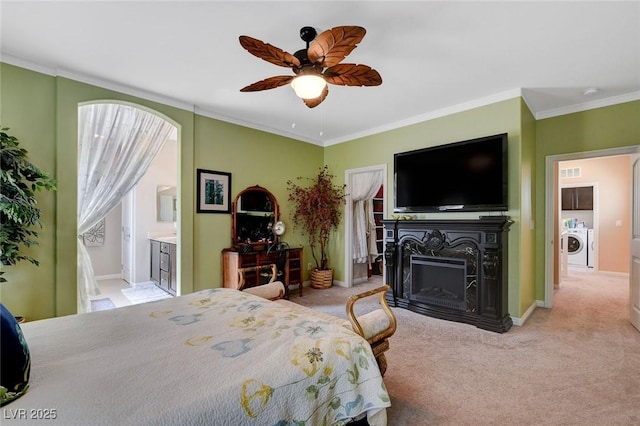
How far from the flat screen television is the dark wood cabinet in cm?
503

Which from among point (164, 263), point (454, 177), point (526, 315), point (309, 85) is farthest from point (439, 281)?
point (164, 263)

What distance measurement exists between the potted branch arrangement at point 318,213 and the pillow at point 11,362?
4039mm

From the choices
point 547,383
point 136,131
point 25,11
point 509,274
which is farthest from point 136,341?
point 509,274

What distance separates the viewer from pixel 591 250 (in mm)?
6223

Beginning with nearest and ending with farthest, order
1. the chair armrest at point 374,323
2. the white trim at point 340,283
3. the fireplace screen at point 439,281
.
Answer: the chair armrest at point 374,323 < the fireplace screen at point 439,281 < the white trim at point 340,283

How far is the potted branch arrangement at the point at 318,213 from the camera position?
495 centimetres

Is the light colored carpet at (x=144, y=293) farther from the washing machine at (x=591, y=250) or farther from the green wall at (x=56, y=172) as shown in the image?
the washing machine at (x=591, y=250)

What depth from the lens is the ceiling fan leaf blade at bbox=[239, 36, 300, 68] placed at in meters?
1.81

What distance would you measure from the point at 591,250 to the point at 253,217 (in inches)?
278

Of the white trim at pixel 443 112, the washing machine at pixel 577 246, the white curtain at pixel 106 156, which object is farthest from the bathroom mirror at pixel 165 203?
the washing machine at pixel 577 246

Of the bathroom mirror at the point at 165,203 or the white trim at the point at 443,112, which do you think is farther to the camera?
the bathroom mirror at the point at 165,203

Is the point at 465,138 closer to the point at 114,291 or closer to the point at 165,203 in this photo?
the point at 165,203

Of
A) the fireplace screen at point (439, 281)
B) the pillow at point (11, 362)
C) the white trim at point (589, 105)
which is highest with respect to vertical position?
the white trim at point (589, 105)

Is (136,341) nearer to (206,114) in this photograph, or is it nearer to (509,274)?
(206,114)
